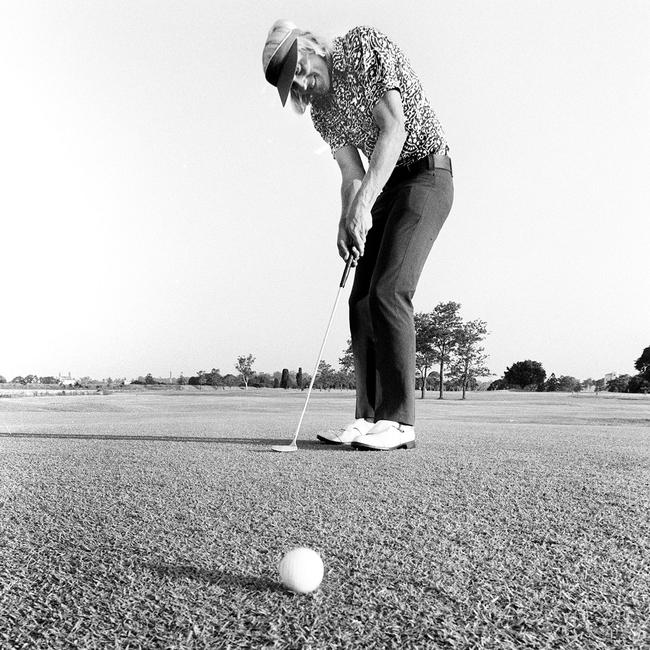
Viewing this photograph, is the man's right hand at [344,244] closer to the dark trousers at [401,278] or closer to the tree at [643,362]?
the dark trousers at [401,278]

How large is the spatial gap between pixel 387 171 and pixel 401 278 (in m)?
0.62

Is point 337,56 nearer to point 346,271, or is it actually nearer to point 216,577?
point 346,271

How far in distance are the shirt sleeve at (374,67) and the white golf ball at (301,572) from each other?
280 centimetres

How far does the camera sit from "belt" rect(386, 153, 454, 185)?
3.49m

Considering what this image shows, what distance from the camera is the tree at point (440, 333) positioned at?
160 feet

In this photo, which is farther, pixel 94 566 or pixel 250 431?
pixel 250 431

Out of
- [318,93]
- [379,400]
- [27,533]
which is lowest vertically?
[27,533]

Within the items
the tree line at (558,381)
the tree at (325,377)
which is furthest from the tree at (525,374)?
the tree at (325,377)

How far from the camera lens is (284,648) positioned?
906mm

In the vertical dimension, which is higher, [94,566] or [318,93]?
[318,93]

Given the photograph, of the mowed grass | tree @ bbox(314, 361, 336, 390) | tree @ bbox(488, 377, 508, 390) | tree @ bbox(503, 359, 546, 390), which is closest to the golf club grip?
the mowed grass

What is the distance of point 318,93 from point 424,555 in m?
2.99

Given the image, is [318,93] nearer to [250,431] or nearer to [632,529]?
[250,431]

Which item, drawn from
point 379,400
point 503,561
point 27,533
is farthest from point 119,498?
point 379,400
